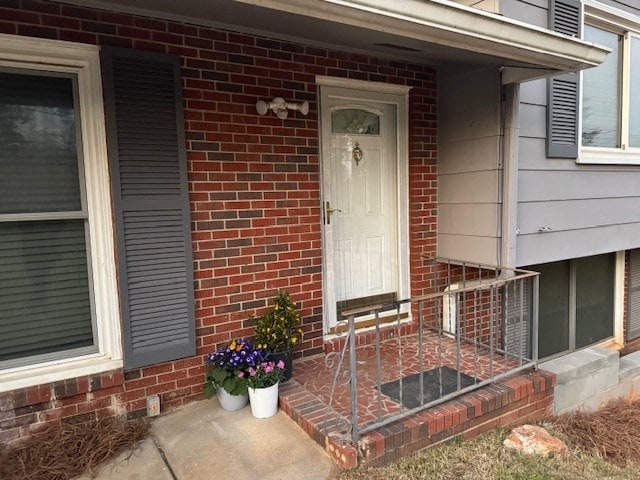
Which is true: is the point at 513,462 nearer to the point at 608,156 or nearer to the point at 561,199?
the point at 561,199

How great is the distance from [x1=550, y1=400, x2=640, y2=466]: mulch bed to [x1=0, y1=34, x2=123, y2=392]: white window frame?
9.38 feet

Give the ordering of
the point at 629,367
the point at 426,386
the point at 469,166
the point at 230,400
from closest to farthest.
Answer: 1. the point at 230,400
2. the point at 426,386
3. the point at 469,166
4. the point at 629,367

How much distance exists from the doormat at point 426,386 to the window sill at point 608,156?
219 cm

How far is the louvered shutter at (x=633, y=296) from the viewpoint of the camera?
5.14m

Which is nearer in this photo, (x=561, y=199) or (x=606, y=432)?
(x=606, y=432)

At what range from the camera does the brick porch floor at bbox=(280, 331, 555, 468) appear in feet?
7.29

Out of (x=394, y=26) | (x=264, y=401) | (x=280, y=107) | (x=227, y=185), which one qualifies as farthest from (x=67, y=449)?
(x=394, y=26)

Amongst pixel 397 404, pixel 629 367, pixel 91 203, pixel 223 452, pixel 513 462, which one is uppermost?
pixel 91 203

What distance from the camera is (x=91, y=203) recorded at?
2.43 metres

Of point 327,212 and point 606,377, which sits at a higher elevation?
point 327,212

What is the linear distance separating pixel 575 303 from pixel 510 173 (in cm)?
232

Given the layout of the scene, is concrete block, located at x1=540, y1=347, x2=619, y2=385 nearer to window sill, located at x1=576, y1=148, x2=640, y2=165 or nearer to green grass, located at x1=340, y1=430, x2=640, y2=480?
green grass, located at x1=340, y1=430, x2=640, y2=480

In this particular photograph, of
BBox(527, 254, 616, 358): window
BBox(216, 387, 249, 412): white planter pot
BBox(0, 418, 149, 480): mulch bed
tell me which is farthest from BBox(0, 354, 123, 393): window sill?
BBox(527, 254, 616, 358): window

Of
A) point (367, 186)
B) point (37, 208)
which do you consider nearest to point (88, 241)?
point (37, 208)
